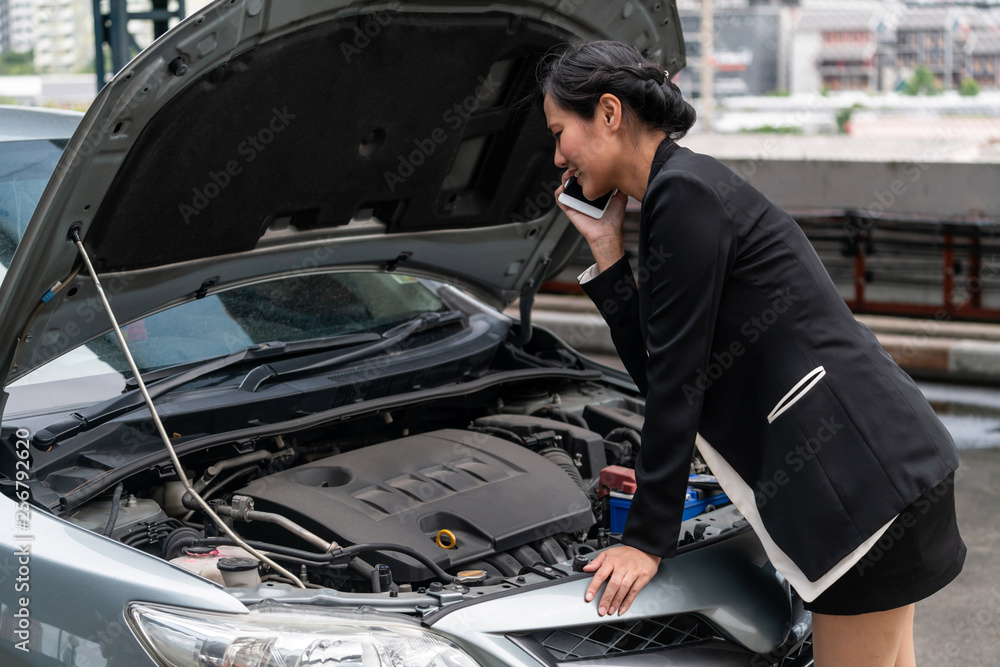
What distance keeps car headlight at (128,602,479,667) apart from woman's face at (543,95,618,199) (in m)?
0.94

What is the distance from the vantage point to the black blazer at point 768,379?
174 centimetres

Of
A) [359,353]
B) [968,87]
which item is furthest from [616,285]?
[968,87]

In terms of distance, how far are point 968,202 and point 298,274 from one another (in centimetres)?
832

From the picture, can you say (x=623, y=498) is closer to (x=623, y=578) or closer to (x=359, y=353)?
(x=623, y=578)

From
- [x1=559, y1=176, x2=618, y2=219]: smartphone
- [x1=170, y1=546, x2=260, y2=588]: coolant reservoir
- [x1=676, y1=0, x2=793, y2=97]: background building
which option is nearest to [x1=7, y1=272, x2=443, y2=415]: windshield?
[x1=170, y1=546, x2=260, y2=588]: coolant reservoir

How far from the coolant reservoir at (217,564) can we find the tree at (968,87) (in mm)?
13328

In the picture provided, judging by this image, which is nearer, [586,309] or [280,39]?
[280,39]

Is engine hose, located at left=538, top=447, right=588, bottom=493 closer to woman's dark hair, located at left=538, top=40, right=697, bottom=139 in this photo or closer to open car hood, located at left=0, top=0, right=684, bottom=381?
open car hood, located at left=0, top=0, right=684, bottom=381

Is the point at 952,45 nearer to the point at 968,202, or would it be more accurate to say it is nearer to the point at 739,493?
→ the point at 968,202

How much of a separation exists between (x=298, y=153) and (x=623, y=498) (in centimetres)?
126

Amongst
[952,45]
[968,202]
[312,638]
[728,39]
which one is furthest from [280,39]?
[728,39]

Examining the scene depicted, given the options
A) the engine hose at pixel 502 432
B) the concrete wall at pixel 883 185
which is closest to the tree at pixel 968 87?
the concrete wall at pixel 883 185

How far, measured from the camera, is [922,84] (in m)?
15.2

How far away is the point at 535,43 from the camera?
2.62m
